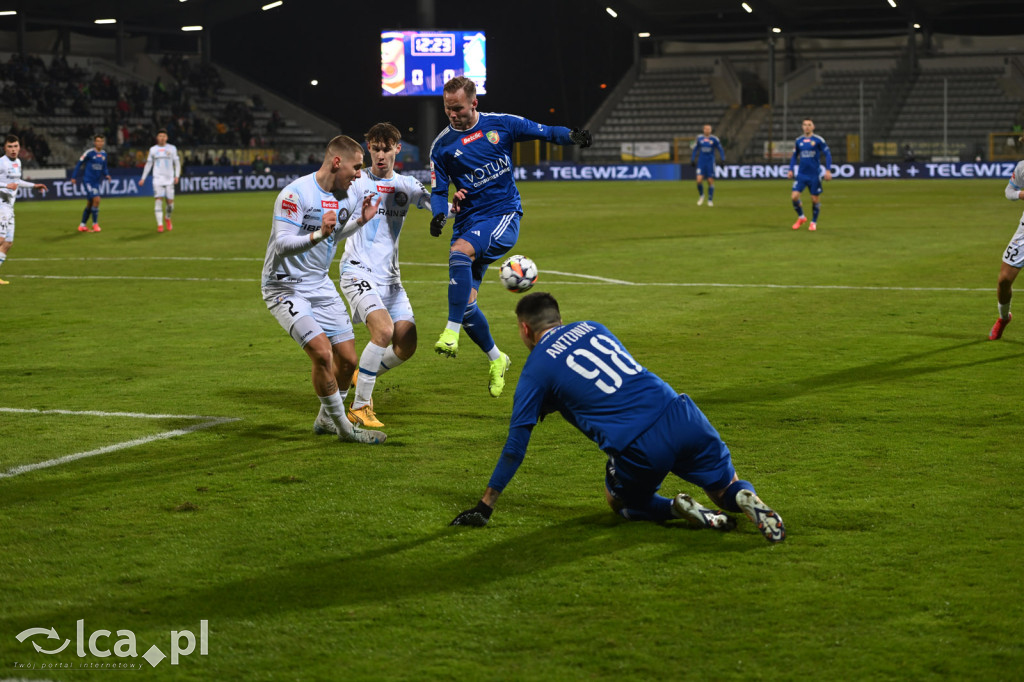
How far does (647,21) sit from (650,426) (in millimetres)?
64919

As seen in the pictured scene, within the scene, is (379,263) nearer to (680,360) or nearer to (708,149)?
(680,360)

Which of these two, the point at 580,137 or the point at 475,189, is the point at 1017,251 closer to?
the point at 580,137

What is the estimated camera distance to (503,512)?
6.30 m

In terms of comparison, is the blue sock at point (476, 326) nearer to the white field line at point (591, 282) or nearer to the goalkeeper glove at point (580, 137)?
the goalkeeper glove at point (580, 137)

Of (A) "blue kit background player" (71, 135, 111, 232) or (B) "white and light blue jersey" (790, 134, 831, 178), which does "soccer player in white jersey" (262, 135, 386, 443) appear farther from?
(A) "blue kit background player" (71, 135, 111, 232)

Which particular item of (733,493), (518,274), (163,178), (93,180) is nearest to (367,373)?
(518,274)

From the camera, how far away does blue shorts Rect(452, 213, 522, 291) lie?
9578mm

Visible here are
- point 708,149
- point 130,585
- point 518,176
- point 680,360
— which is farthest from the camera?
point 518,176

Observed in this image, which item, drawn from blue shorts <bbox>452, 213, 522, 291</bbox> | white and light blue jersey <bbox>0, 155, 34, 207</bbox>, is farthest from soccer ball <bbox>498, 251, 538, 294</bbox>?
white and light blue jersey <bbox>0, 155, 34, 207</bbox>

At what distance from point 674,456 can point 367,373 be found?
338cm

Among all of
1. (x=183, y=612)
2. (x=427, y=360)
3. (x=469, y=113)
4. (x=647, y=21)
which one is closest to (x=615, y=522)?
(x=183, y=612)

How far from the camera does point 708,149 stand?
36969mm
